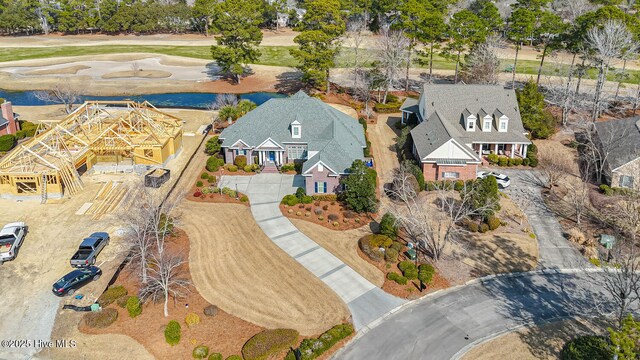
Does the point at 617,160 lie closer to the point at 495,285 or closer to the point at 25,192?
the point at 495,285

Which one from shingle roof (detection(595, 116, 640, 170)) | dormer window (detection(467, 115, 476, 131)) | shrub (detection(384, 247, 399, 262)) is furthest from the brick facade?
shrub (detection(384, 247, 399, 262))

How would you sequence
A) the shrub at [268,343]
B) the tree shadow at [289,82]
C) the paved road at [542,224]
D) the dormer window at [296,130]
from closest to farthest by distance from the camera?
the shrub at [268,343] → the paved road at [542,224] → the dormer window at [296,130] → the tree shadow at [289,82]

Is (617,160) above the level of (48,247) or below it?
above

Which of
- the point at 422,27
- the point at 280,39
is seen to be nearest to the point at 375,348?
the point at 422,27

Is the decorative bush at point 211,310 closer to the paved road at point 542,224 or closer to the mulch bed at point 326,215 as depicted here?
the mulch bed at point 326,215

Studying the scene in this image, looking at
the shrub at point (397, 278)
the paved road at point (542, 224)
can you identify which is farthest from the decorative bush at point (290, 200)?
the paved road at point (542, 224)

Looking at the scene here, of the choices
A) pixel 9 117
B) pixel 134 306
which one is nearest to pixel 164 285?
pixel 134 306
